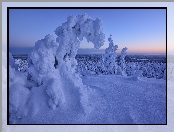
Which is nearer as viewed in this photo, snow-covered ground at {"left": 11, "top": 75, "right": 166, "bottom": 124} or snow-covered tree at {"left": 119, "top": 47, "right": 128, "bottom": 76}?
snow-covered ground at {"left": 11, "top": 75, "right": 166, "bottom": 124}

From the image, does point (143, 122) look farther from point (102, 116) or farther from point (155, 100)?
point (102, 116)

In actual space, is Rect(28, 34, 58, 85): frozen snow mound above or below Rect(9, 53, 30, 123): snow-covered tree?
above

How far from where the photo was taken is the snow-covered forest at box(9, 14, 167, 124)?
3568 mm

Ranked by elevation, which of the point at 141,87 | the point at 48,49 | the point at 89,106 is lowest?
the point at 89,106

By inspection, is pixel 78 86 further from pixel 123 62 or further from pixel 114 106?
pixel 123 62

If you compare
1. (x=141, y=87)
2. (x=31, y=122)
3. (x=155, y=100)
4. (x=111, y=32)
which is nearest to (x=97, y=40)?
(x=111, y=32)

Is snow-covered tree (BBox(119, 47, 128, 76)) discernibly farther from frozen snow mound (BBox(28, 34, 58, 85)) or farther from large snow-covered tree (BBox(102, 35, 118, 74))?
frozen snow mound (BBox(28, 34, 58, 85))

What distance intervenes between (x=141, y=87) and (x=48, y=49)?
1.58m

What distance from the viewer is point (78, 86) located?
12.0ft

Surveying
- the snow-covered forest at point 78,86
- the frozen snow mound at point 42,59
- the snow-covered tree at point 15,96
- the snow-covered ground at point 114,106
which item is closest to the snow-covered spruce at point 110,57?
the snow-covered forest at point 78,86

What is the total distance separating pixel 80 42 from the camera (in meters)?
3.71

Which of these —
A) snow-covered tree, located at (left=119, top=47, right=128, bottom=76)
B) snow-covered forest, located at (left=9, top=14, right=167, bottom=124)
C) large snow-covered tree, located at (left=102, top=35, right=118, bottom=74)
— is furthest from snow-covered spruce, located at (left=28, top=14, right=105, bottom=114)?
snow-covered tree, located at (left=119, top=47, right=128, bottom=76)

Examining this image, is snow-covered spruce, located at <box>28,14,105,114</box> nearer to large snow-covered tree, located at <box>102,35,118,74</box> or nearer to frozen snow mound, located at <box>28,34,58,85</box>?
frozen snow mound, located at <box>28,34,58,85</box>

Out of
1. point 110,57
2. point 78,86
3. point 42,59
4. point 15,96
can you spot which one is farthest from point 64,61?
point 15,96
